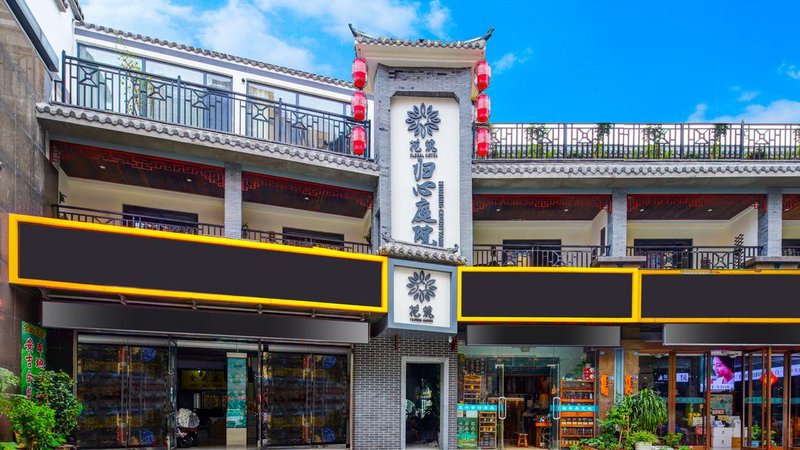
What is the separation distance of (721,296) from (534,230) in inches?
177

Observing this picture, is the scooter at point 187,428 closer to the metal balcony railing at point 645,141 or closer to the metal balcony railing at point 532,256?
the metal balcony railing at point 532,256

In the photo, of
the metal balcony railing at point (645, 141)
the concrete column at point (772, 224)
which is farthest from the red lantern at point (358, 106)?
the concrete column at point (772, 224)

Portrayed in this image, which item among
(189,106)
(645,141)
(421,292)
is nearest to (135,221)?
(189,106)

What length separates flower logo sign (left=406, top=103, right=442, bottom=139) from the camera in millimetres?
12188

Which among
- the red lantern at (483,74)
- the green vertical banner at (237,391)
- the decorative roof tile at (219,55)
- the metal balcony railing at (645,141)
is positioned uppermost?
the decorative roof tile at (219,55)

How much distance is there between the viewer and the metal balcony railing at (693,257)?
12516 millimetres

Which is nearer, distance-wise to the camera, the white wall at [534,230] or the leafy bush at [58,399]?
the leafy bush at [58,399]

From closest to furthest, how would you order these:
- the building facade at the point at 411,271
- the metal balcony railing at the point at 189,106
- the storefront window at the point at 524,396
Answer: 1. the metal balcony railing at the point at 189,106
2. the building facade at the point at 411,271
3. the storefront window at the point at 524,396

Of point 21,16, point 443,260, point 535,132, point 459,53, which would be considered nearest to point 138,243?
point 21,16

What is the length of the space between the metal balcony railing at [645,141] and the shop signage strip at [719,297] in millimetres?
2740

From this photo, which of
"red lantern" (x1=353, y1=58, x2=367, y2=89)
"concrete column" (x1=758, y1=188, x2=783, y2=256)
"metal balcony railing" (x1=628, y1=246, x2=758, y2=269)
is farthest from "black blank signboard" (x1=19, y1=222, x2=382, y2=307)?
"concrete column" (x1=758, y1=188, x2=783, y2=256)

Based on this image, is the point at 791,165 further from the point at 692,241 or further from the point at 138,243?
the point at 138,243

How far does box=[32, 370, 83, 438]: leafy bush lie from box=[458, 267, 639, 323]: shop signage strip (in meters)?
7.06

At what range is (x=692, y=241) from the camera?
13.9 m
